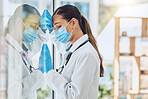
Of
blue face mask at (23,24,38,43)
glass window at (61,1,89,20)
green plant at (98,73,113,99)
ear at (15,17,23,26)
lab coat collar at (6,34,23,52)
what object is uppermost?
glass window at (61,1,89,20)

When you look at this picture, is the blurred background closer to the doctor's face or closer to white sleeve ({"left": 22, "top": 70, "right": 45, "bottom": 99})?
the doctor's face

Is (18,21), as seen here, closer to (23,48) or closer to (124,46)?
(23,48)

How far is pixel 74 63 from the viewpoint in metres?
1.23

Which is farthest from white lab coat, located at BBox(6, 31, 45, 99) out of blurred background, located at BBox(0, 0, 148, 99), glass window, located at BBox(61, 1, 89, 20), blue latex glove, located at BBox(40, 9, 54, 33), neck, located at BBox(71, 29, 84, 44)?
blurred background, located at BBox(0, 0, 148, 99)

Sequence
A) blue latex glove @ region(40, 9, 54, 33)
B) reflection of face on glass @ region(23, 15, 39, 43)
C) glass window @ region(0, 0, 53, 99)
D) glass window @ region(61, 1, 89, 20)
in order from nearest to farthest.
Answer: glass window @ region(0, 0, 53, 99) → reflection of face on glass @ region(23, 15, 39, 43) → blue latex glove @ region(40, 9, 54, 33) → glass window @ region(61, 1, 89, 20)

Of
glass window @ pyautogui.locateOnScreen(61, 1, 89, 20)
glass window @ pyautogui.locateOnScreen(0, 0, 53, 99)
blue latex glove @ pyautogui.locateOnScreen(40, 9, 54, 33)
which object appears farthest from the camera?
glass window @ pyautogui.locateOnScreen(61, 1, 89, 20)

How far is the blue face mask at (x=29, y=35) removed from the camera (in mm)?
967

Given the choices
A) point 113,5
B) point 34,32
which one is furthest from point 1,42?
point 113,5

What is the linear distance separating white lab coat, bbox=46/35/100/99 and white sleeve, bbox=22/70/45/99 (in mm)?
51

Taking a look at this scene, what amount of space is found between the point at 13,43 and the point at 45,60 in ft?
1.16

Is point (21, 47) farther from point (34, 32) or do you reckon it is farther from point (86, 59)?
point (86, 59)

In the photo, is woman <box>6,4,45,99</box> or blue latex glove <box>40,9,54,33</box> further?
blue latex glove <box>40,9,54,33</box>

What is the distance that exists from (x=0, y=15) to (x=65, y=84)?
1.93 feet

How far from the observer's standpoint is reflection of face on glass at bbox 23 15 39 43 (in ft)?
3.12
